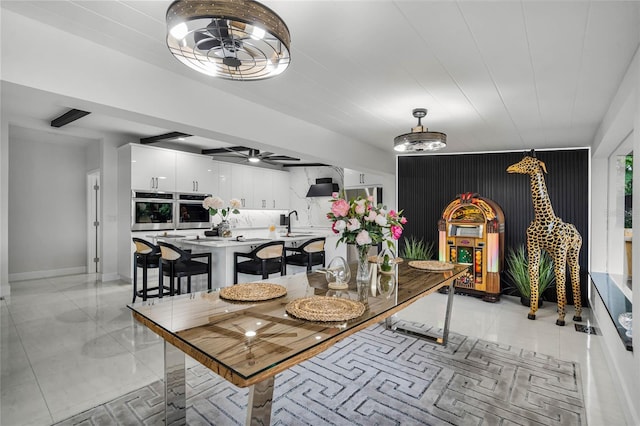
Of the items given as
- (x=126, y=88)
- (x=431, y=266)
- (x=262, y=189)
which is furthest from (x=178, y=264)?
(x=262, y=189)

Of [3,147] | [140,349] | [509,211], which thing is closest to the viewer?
[140,349]

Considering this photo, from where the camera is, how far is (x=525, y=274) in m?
4.70

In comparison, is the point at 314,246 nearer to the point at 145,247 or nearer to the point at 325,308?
the point at 145,247

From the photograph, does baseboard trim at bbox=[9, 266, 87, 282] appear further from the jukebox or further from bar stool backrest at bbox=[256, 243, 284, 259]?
the jukebox

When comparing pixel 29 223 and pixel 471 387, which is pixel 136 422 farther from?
pixel 29 223

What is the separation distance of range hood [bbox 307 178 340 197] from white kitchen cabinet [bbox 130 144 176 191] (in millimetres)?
2934

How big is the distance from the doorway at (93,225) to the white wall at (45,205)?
109mm

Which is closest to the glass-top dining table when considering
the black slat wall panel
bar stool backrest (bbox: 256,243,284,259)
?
bar stool backrest (bbox: 256,243,284,259)

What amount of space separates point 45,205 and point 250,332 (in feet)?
22.5

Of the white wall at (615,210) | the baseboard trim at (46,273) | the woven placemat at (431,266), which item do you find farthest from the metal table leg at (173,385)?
the baseboard trim at (46,273)

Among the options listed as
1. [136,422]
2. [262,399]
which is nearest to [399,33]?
[262,399]

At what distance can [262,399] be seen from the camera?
4.17 feet

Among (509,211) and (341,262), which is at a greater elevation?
(509,211)

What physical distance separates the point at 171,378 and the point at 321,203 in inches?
249
